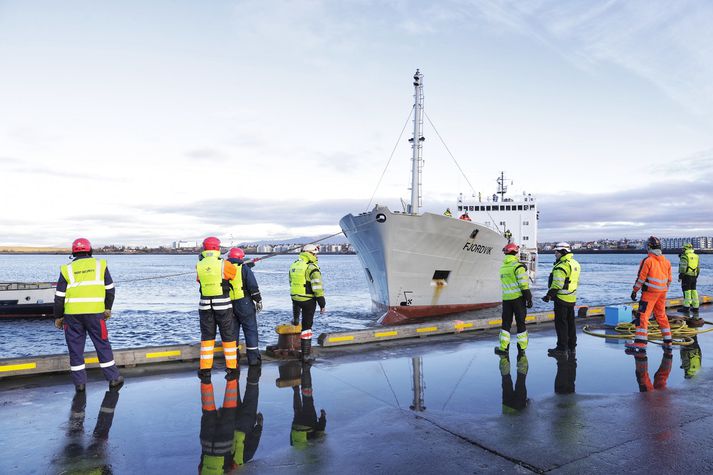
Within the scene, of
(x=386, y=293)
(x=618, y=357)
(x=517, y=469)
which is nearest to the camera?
(x=517, y=469)

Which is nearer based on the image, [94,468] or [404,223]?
[94,468]

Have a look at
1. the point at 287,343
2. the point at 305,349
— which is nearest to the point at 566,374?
the point at 305,349

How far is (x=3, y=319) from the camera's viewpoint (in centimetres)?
2320

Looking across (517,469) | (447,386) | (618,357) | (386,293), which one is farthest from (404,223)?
(517,469)

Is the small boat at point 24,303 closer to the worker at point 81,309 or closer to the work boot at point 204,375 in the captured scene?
the worker at point 81,309

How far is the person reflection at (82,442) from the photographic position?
12.1 ft

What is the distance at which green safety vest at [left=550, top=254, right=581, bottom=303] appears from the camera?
7527mm

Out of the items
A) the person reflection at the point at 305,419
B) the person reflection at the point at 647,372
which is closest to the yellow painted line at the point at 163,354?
the person reflection at the point at 305,419

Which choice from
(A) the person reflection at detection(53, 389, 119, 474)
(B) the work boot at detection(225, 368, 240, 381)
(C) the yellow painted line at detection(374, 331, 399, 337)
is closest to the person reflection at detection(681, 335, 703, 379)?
(C) the yellow painted line at detection(374, 331, 399, 337)

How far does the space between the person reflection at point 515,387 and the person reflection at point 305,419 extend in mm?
2009

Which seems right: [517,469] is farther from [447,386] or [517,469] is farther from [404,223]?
[404,223]

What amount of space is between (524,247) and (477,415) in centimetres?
2502

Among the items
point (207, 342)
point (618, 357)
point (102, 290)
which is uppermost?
point (102, 290)

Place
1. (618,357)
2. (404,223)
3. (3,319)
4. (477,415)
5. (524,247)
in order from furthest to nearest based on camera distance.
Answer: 1. (524,247)
2. (3,319)
3. (404,223)
4. (618,357)
5. (477,415)
